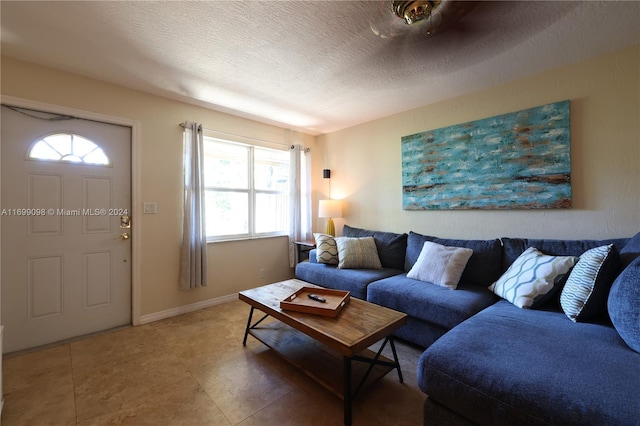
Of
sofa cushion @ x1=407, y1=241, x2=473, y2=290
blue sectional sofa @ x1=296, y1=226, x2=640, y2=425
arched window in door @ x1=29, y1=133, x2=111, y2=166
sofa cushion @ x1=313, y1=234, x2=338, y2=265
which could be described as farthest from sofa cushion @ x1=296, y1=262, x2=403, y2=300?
arched window in door @ x1=29, y1=133, x2=111, y2=166

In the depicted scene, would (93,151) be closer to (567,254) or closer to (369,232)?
(369,232)

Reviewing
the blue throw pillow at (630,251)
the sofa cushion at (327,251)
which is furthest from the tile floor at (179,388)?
the blue throw pillow at (630,251)

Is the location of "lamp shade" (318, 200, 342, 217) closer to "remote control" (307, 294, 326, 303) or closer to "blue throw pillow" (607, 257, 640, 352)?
"remote control" (307, 294, 326, 303)

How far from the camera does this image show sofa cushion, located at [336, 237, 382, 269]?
297cm

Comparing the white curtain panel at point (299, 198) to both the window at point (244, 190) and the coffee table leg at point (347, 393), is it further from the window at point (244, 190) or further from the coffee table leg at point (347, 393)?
the coffee table leg at point (347, 393)

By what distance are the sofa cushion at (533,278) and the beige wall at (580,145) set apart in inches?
20.7

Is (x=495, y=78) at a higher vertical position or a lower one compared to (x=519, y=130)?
higher

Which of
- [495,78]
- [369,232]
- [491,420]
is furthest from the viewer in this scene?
[369,232]

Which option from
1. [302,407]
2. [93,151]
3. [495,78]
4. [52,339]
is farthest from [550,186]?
[52,339]

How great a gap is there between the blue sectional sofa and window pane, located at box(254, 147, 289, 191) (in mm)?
2602

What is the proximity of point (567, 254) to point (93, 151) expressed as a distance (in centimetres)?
411

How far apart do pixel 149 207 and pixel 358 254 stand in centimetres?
228

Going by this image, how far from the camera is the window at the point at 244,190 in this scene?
3340 mm

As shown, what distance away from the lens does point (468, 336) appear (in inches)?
56.0
